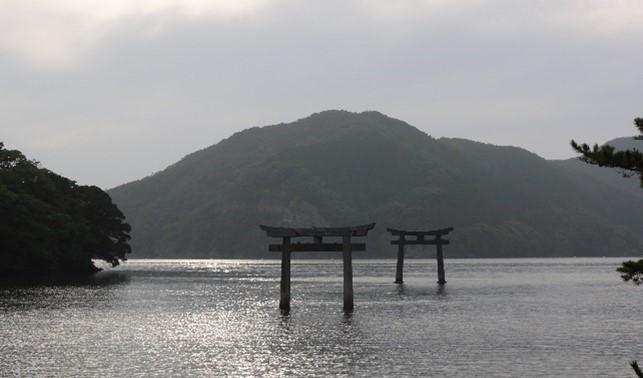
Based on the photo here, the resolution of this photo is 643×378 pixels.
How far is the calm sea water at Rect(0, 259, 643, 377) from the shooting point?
3062cm

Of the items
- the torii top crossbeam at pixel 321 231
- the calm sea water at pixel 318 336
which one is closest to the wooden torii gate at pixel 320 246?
the torii top crossbeam at pixel 321 231

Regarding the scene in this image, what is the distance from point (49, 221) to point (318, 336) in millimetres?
60543

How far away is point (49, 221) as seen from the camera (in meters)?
94.4

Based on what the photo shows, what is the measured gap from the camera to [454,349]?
118ft

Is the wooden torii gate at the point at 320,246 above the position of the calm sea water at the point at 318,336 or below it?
above

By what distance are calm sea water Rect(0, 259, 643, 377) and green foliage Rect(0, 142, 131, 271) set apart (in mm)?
16770

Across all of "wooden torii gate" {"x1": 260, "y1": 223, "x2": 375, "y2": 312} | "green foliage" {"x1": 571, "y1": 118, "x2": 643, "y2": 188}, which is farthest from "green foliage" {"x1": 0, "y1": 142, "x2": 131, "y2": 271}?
"green foliage" {"x1": 571, "y1": 118, "x2": 643, "y2": 188}

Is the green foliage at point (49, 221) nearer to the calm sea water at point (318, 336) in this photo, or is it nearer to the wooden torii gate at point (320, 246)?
the calm sea water at point (318, 336)

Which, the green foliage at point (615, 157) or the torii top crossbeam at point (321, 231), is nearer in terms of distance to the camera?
the green foliage at point (615, 157)

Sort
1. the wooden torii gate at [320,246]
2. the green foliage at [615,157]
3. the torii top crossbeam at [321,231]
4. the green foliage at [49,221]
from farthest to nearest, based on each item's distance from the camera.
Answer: the green foliage at [49,221] < the wooden torii gate at [320,246] < the torii top crossbeam at [321,231] < the green foliage at [615,157]

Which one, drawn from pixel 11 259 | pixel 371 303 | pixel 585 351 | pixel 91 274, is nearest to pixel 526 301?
pixel 371 303

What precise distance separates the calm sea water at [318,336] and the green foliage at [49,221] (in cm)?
1677

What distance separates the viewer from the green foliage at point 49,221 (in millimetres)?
86812

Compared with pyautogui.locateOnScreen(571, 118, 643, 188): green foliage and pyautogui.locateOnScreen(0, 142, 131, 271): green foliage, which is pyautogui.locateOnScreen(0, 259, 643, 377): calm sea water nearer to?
pyautogui.locateOnScreen(571, 118, 643, 188): green foliage
